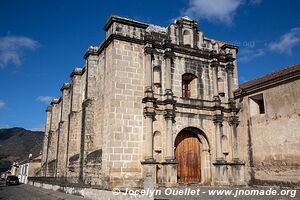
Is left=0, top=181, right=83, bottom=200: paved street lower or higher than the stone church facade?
lower

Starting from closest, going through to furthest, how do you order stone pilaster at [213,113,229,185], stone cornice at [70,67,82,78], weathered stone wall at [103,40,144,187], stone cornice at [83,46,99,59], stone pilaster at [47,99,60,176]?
weathered stone wall at [103,40,144,187] → stone pilaster at [213,113,229,185] → stone cornice at [83,46,99,59] → stone cornice at [70,67,82,78] → stone pilaster at [47,99,60,176]

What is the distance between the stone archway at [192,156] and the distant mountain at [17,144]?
48.3 meters

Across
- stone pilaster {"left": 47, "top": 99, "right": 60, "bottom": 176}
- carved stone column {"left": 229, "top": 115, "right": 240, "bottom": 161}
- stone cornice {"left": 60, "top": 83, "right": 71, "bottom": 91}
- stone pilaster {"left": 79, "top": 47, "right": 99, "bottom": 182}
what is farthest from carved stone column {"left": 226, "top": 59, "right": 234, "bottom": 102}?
stone pilaster {"left": 47, "top": 99, "right": 60, "bottom": 176}

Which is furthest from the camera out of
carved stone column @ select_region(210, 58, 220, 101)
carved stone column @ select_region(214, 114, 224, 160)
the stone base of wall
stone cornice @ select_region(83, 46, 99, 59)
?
stone cornice @ select_region(83, 46, 99, 59)

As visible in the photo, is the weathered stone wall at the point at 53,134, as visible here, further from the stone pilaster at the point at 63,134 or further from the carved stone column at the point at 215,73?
the carved stone column at the point at 215,73

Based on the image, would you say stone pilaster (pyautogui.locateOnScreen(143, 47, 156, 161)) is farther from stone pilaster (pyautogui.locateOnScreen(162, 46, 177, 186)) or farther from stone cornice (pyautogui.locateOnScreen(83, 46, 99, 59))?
stone cornice (pyautogui.locateOnScreen(83, 46, 99, 59))

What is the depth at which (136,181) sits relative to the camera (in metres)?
12.1

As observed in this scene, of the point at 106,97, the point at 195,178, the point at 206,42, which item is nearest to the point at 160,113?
the point at 106,97

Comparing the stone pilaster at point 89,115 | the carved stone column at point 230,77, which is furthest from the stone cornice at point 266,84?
the stone pilaster at point 89,115

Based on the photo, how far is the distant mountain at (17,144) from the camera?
203 ft

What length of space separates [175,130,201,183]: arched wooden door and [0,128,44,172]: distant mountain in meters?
48.3

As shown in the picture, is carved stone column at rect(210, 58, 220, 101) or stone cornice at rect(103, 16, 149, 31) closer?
stone cornice at rect(103, 16, 149, 31)

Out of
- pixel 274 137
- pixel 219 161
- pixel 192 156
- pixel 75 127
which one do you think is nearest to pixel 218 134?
pixel 219 161

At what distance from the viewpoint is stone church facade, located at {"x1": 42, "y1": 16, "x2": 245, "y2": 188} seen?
12336mm
